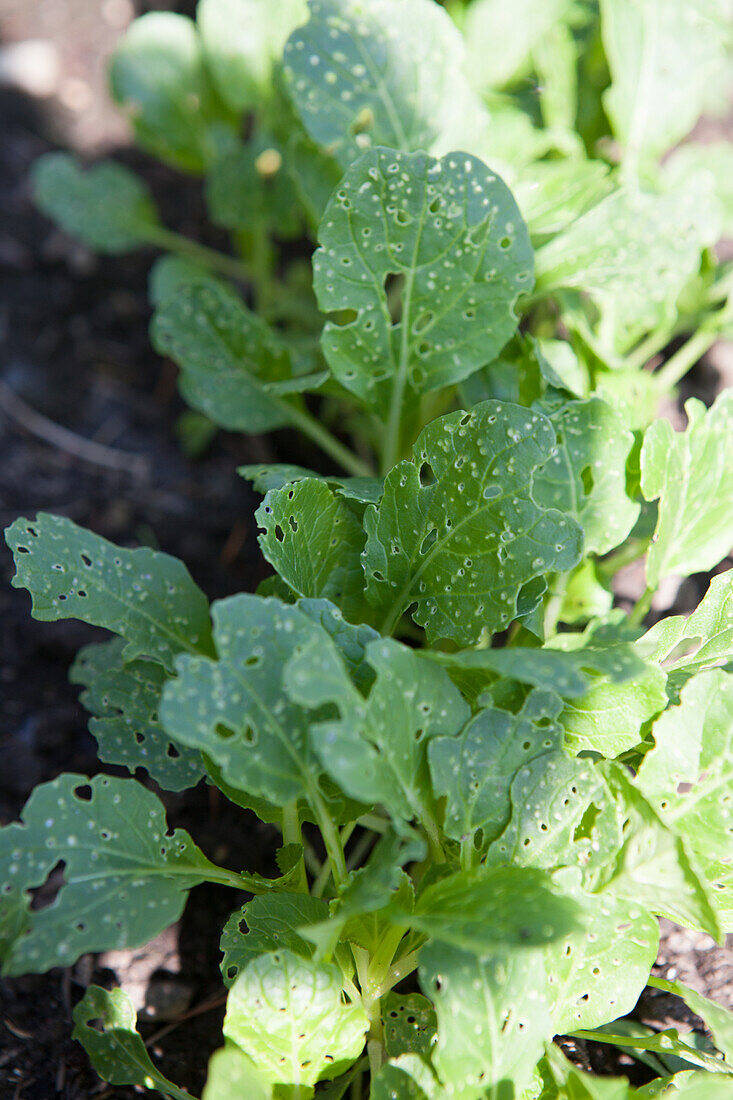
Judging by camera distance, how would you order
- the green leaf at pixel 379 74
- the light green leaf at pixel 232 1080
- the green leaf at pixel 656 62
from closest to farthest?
1. the light green leaf at pixel 232 1080
2. the green leaf at pixel 379 74
3. the green leaf at pixel 656 62

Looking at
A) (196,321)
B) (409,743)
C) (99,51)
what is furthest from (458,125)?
(99,51)

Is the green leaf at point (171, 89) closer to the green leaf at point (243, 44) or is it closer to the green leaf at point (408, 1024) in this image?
the green leaf at point (243, 44)

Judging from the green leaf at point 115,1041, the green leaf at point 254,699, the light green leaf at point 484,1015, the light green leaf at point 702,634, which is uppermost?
the light green leaf at point 702,634

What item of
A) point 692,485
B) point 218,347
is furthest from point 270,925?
point 218,347

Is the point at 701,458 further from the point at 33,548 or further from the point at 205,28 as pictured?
the point at 205,28

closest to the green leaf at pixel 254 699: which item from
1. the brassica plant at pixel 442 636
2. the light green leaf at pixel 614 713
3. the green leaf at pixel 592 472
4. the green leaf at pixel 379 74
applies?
the brassica plant at pixel 442 636

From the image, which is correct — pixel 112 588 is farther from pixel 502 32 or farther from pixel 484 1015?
pixel 502 32

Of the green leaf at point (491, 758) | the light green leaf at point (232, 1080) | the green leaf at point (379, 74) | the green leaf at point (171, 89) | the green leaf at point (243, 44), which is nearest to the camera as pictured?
the light green leaf at point (232, 1080)
